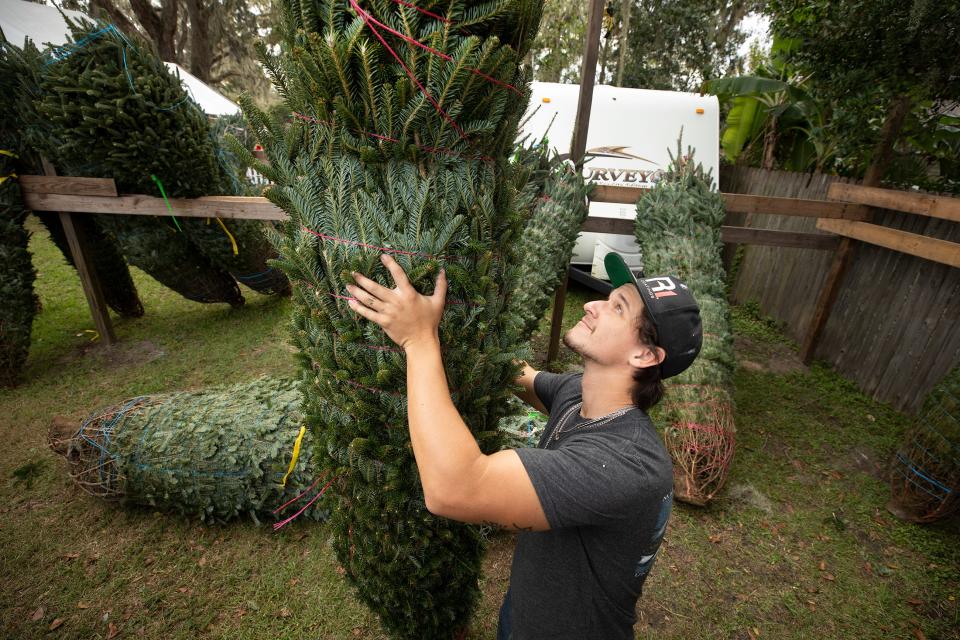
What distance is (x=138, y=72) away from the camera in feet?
17.4

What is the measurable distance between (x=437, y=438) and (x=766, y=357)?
7639 millimetres

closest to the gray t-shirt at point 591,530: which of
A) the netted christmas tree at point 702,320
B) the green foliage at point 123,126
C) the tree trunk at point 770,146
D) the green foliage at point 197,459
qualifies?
the green foliage at point 197,459

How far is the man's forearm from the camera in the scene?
1.27m

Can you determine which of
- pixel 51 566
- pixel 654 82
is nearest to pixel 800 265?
pixel 51 566

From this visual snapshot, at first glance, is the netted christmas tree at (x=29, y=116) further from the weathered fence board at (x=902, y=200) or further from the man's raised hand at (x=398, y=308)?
the weathered fence board at (x=902, y=200)

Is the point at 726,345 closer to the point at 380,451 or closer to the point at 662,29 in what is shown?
the point at 380,451

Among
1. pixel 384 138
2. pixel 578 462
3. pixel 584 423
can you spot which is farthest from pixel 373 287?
pixel 584 423

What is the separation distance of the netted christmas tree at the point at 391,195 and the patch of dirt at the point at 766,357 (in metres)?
6.54

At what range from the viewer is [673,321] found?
1734mm

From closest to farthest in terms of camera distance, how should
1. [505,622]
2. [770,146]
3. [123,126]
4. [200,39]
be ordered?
[505,622] < [123,126] < [770,146] < [200,39]

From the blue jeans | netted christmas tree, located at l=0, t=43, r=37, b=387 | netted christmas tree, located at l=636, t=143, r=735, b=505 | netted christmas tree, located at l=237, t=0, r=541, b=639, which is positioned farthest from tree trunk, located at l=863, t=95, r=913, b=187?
netted christmas tree, located at l=0, t=43, r=37, b=387

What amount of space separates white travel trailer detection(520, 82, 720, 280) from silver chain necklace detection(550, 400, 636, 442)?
6.93 m

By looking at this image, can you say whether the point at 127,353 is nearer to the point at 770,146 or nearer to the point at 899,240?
the point at 899,240

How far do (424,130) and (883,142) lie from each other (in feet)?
24.1
